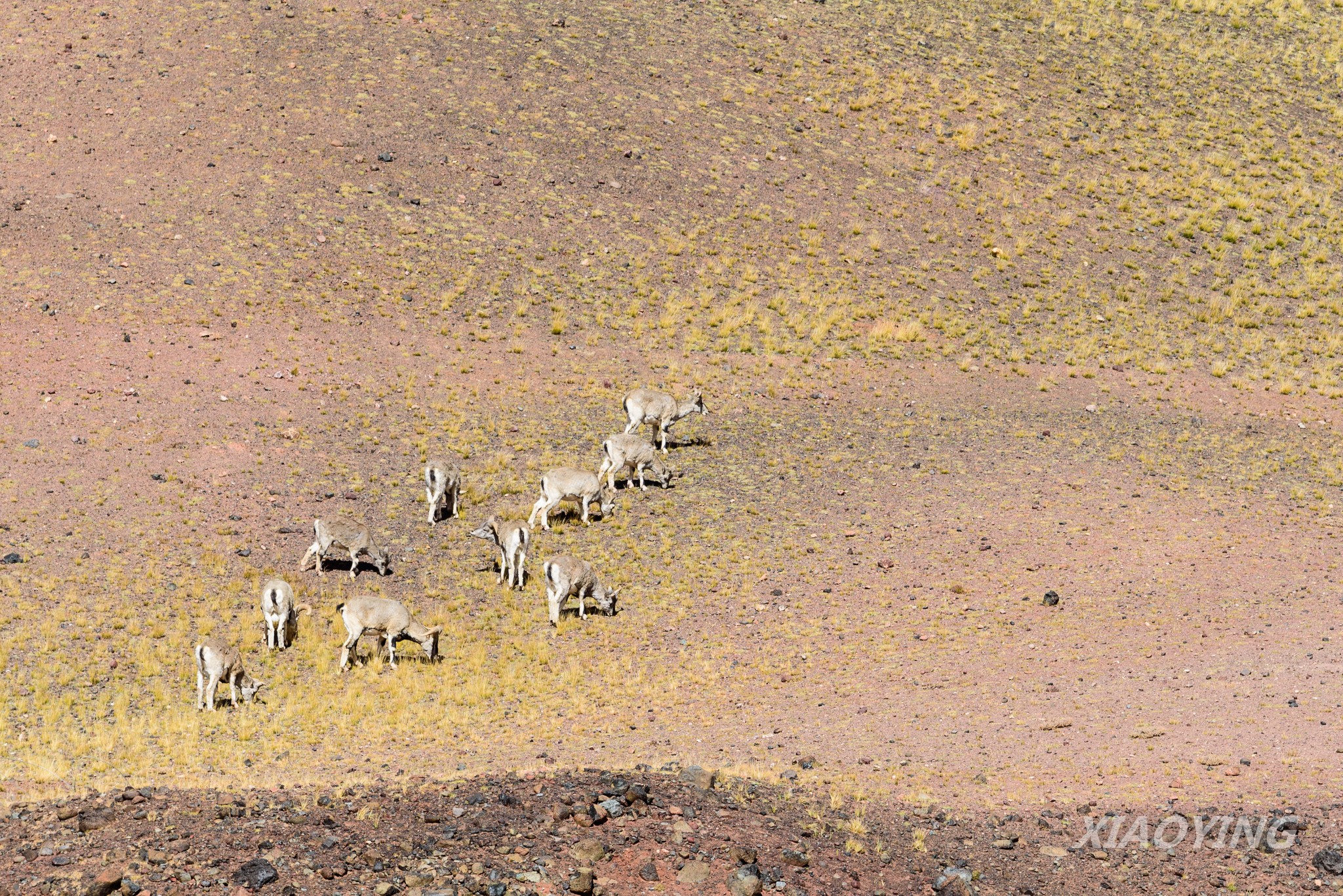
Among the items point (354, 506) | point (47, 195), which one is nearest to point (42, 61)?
point (47, 195)

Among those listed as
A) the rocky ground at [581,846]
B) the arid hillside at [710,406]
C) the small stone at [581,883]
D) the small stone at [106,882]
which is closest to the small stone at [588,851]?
the rocky ground at [581,846]

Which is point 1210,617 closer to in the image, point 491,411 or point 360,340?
point 491,411

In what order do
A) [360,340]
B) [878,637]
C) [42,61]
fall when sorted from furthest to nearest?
[42,61]
[360,340]
[878,637]

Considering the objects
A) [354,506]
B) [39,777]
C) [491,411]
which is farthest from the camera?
[491,411]

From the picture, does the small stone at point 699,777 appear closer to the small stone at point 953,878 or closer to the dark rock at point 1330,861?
the small stone at point 953,878

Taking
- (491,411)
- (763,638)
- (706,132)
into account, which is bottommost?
(763,638)

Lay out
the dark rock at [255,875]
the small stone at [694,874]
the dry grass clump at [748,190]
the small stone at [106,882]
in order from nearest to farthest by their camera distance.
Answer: the small stone at [106,882], the dark rock at [255,875], the small stone at [694,874], the dry grass clump at [748,190]

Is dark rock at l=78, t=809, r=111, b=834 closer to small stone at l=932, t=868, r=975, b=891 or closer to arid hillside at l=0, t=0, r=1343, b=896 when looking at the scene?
arid hillside at l=0, t=0, r=1343, b=896
